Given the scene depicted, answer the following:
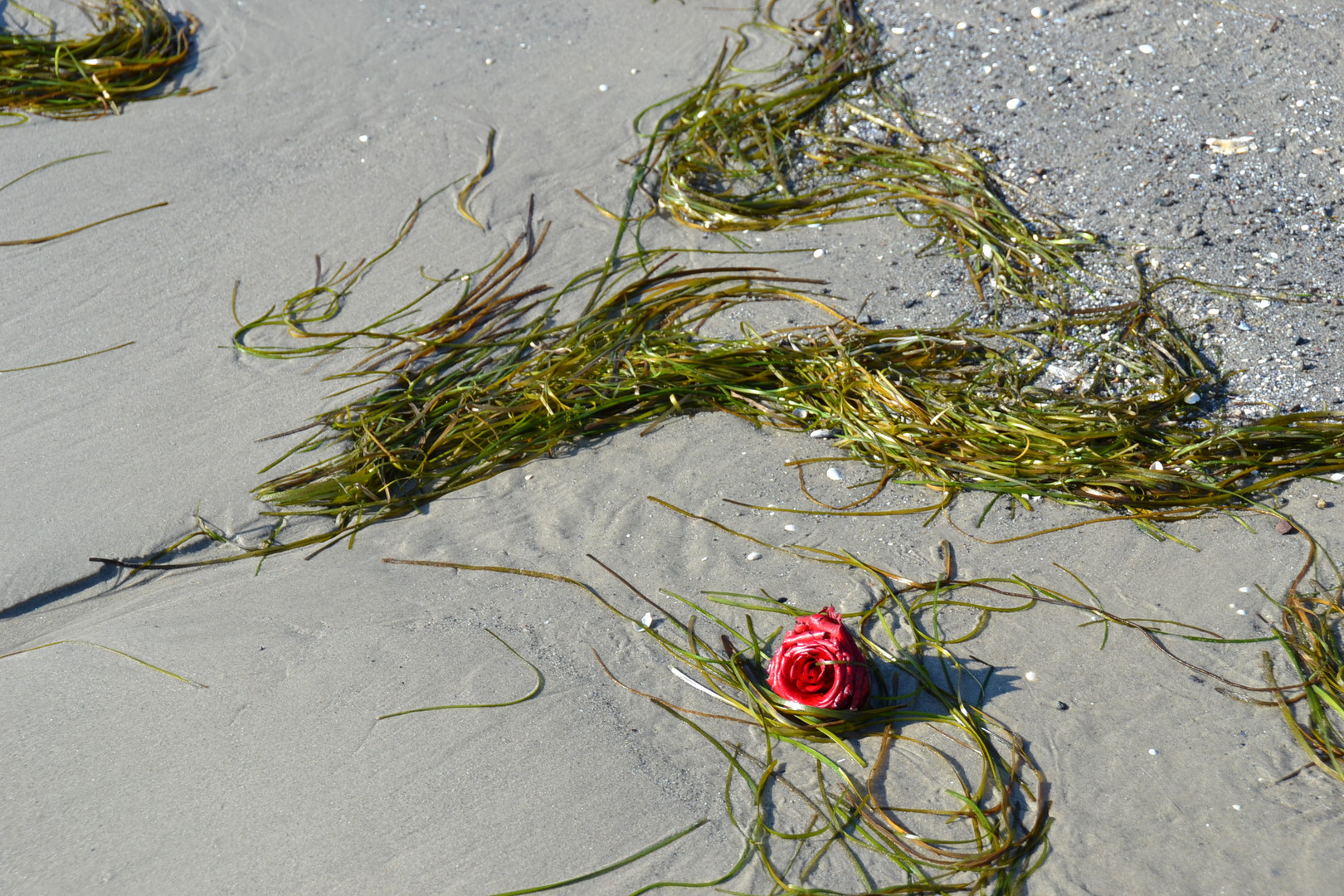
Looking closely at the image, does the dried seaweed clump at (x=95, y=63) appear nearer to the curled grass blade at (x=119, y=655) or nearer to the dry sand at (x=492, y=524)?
the dry sand at (x=492, y=524)

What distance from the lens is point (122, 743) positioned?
1993 millimetres

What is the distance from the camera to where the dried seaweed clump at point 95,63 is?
3730 mm

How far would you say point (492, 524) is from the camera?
2.50 metres

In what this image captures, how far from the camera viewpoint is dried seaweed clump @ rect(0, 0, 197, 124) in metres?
3.73

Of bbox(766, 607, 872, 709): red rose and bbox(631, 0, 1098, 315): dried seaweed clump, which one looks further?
bbox(631, 0, 1098, 315): dried seaweed clump

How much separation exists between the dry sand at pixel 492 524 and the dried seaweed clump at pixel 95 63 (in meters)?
0.15

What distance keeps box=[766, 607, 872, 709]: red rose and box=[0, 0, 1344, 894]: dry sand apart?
0.27 m

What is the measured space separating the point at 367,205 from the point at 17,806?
234cm

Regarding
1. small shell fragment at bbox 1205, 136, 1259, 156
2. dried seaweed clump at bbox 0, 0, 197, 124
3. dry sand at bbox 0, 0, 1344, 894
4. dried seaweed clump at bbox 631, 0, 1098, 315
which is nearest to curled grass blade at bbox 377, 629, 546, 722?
dry sand at bbox 0, 0, 1344, 894

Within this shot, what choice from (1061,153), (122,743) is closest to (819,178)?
(1061,153)

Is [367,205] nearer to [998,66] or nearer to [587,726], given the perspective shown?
[587,726]

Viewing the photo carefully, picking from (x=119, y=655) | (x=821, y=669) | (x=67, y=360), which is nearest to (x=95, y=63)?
(x=67, y=360)

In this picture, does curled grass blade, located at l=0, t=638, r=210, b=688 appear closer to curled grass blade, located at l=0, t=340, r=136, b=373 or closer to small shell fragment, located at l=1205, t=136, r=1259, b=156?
curled grass blade, located at l=0, t=340, r=136, b=373

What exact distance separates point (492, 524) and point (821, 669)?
1087mm
